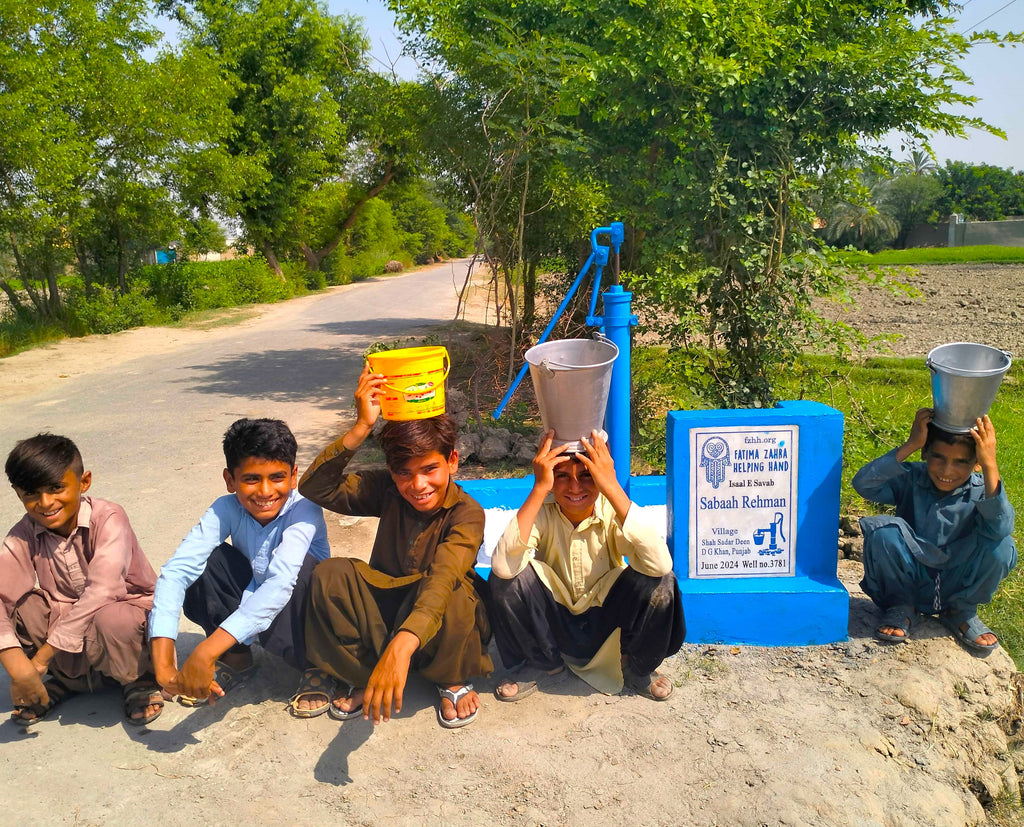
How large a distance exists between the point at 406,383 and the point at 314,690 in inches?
46.4

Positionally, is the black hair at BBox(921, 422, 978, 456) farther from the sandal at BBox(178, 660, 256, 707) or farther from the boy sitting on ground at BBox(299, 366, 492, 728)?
the sandal at BBox(178, 660, 256, 707)

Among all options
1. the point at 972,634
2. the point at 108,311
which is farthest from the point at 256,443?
the point at 108,311

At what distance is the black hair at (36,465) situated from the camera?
9.53ft

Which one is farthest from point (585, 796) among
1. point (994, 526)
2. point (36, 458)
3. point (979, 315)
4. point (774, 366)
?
point (979, 315)

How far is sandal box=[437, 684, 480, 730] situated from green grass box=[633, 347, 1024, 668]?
7.43 feet

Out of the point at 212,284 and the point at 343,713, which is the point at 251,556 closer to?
the point at 343,713

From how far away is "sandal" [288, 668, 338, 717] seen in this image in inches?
→ 118

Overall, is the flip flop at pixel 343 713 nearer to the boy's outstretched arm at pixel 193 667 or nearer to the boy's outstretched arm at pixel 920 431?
the boy's outstretched arm at pixel 193 667

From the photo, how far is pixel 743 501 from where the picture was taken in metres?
3.37

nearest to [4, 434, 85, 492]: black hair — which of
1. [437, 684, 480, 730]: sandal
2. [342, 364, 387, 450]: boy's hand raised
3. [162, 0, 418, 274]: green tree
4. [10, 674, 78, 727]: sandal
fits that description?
[10, 674, 78, 727]: sandal

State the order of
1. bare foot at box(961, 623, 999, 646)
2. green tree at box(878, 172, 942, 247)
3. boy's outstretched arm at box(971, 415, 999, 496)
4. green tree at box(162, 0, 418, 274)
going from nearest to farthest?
boy's outstretched arm at box(971, 415, 999, 496), bare foot at box(961, 623, 999, 646), green tree at box(162, 0, 418, 274), green tree at box(878, 172, 942, 247)

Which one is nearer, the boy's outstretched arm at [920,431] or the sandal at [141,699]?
the sandal at [141,699]

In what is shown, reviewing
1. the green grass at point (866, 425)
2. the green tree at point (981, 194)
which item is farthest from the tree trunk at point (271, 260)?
the green tree at point (981, 194)

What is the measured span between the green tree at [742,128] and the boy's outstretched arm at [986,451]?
193cm
